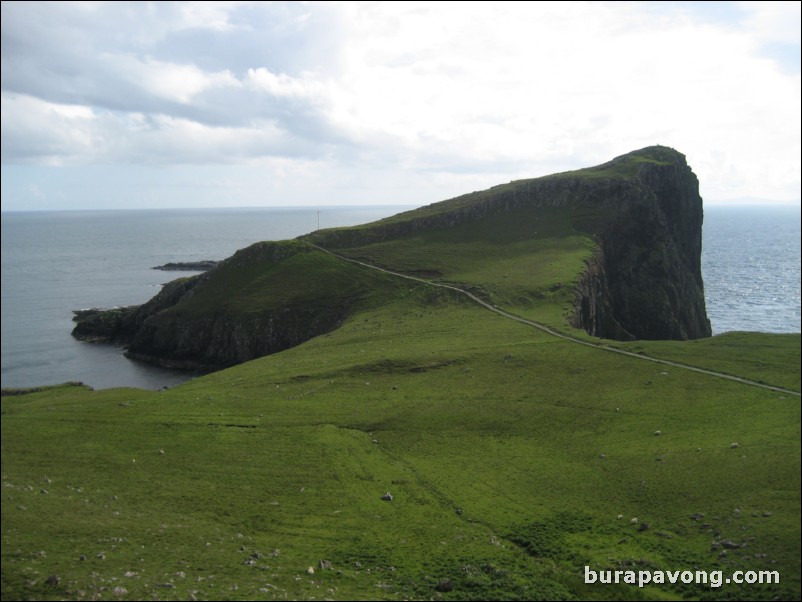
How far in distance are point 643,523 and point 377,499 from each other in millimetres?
14516

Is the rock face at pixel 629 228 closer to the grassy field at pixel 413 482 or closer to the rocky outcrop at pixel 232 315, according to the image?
the rocky outcrop at pixel 232 315

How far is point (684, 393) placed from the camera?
48156 mm

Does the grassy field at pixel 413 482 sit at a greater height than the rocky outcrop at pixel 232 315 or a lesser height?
lesser

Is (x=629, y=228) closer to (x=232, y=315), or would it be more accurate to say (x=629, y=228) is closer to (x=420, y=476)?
(x=232, y=315)

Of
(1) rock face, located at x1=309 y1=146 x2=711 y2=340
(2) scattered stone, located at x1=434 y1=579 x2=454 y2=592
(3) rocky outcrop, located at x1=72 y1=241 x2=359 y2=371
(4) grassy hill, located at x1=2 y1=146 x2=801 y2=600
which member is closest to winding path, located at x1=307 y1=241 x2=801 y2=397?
(4) grassy hill, located at x1=2 y1=146 x2=801 y2=600

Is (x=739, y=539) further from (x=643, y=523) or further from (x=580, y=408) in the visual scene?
(x=580, y=408)

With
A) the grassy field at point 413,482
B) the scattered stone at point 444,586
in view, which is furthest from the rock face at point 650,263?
the scattered stone at point 444,586

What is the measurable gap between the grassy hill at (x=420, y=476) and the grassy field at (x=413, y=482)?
0.14 m

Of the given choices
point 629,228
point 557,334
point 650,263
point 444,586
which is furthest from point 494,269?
point 444,586

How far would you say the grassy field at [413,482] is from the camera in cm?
2588

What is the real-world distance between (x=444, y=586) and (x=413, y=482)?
41.1 ft

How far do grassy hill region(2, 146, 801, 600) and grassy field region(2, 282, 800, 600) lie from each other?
14 cm

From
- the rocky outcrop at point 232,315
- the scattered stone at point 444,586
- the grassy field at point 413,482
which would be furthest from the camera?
the rocky outcrop at point 232,315

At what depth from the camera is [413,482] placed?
38.2m
